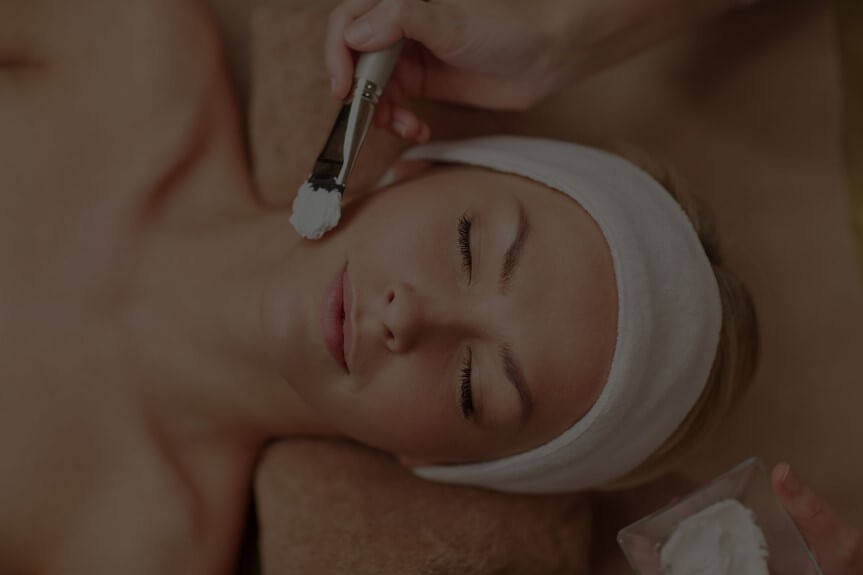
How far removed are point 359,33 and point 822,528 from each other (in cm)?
95

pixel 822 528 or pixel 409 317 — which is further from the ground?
pixel 409 317

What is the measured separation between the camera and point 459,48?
4.29ft

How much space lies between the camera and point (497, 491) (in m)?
1.43

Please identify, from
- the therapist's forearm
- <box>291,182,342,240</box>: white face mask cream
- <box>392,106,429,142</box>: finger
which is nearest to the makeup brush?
<box>291,182,342,240</box>: white face mask cream

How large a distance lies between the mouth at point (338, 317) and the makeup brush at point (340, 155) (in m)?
0.08

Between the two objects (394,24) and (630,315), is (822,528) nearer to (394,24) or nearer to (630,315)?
(630,315)

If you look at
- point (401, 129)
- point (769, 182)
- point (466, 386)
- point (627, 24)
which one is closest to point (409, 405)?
point (466, 386)

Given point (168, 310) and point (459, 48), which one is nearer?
point (459, 48)

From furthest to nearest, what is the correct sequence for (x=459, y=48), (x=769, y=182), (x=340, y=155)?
(x=769, y=182) → (x=459, y=48) → (x=340, y=155)

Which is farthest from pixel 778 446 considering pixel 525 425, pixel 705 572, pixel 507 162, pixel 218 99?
pixel 218 99

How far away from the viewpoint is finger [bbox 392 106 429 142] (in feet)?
4.48

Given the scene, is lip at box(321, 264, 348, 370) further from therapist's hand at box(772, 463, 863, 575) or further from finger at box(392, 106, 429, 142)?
therapist's hand at box(772, 463, 863, 575)

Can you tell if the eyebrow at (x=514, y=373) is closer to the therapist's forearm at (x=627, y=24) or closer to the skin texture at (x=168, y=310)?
the skin texture at (x=168, y=310)

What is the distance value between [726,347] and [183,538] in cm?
92
